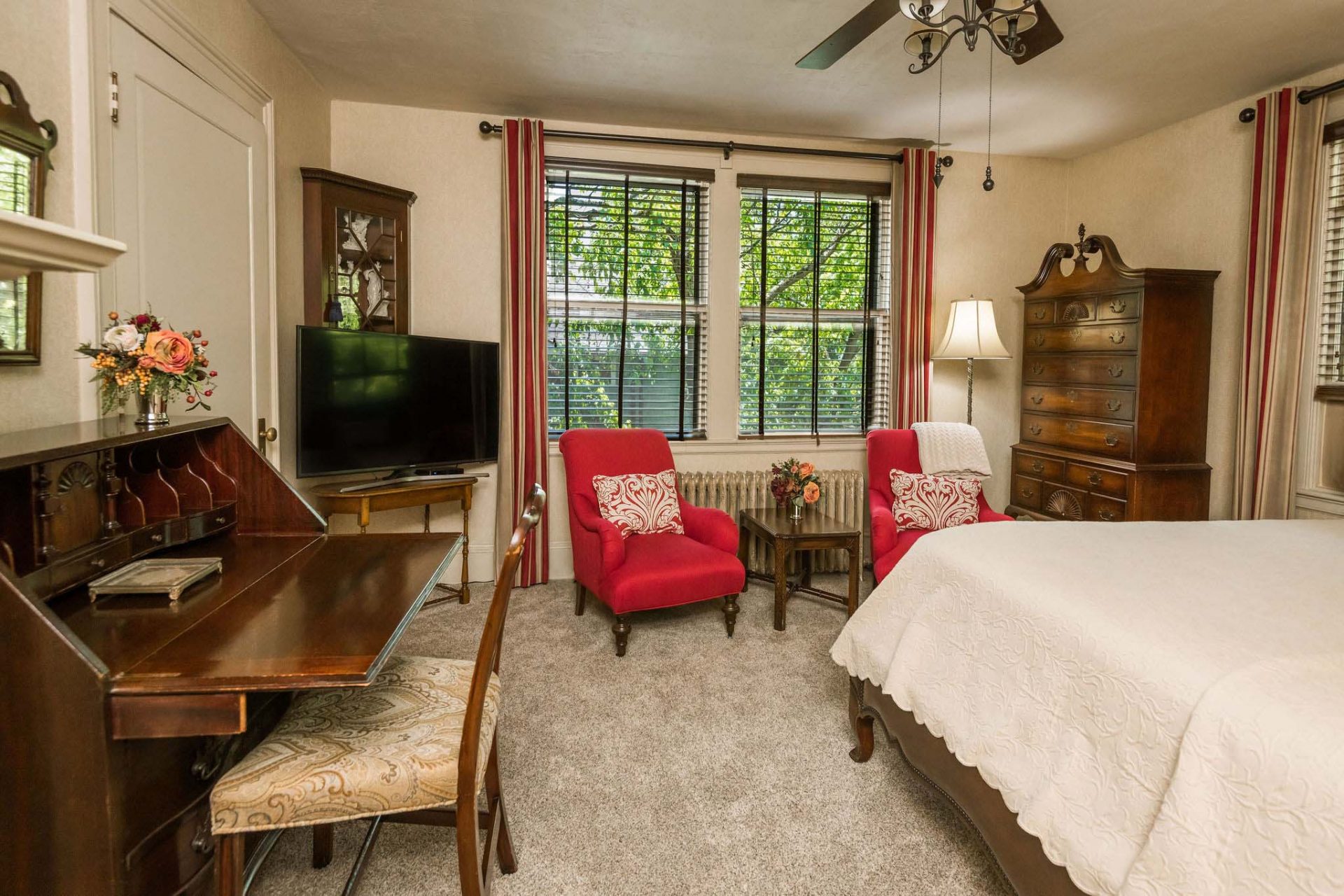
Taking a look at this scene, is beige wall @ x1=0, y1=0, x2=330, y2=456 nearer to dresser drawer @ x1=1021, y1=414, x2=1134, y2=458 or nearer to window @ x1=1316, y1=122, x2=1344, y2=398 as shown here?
dresser drawer @ x1=1021, y1=414, x2=1134, y2=458

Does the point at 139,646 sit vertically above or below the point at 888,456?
below

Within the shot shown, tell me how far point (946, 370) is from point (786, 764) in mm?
3113

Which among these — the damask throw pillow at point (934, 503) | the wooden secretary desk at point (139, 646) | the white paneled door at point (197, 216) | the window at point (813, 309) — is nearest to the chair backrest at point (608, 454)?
the window at point (813, 309)

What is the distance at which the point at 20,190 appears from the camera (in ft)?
5.09

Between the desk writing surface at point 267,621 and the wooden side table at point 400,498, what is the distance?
1.37m

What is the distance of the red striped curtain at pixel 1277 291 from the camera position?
3230mm

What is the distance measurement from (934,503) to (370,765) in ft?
10.1

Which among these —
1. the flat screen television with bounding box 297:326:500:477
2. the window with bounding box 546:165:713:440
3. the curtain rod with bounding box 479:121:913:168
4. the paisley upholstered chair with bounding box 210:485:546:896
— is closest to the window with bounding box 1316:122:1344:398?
the curtain rod with bounding box 479:121:913:168

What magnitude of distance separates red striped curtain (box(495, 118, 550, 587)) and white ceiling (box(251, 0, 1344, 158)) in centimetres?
31

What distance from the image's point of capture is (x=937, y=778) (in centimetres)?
178

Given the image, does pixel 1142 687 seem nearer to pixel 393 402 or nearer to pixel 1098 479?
pixel 1098 479

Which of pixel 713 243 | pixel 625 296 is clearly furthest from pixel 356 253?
pixel 713 243

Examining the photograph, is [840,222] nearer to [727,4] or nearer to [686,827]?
[727,4]

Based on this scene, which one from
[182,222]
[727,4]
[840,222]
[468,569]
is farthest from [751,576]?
[182,222]
